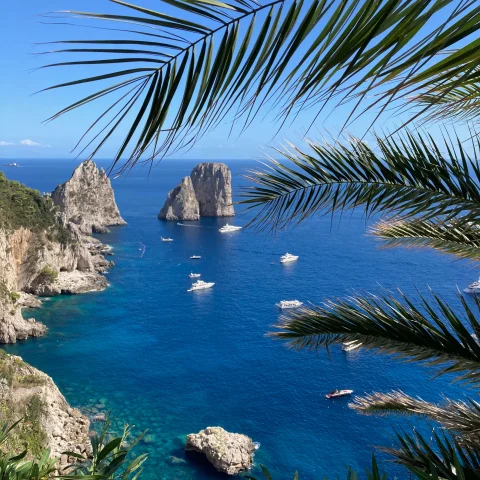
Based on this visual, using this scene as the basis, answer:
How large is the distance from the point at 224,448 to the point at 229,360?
32.6 ft

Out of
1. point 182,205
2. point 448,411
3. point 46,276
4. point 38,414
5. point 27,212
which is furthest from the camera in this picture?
point 182,205

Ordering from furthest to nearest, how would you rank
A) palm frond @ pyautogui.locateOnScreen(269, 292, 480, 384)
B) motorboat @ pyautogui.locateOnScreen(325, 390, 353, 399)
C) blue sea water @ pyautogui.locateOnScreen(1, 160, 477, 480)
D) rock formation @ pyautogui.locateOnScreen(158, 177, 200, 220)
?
1. rock formation @ pyautogui.locateOnScreen(158, 177, 200, 220)
2. motorboat @ pyautogui.locateOnScreen(325, 390, 353, 399)
3. blue sea water @ pyautogui.locateOnScreen(1, 160, 477, 480)
4. palm frond @ pyautogui.locateOnScreen(269, 292, 480, 384)

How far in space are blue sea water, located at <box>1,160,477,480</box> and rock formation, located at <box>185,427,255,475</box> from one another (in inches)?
21.8

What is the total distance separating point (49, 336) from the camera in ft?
99.8

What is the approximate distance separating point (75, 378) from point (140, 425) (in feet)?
19.5

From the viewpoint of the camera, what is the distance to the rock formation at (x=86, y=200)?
6444cm

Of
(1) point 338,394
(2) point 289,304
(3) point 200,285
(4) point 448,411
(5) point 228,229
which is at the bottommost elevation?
(1) point 338,394

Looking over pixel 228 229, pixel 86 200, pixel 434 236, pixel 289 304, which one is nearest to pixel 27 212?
pixel 289 304

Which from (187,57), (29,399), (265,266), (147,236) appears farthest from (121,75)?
(147,236)

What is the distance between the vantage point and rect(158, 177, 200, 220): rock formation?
3024 inches

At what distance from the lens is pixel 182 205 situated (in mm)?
76875

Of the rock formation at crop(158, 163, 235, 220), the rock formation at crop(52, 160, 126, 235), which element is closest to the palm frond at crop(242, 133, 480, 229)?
the rock formation at crop(52, 160, 126, 235)

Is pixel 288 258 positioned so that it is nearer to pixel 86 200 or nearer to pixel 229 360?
pixel 229 360

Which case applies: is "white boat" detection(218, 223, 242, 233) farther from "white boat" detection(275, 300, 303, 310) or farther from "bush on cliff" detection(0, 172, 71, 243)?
"white boat" detection(275, 300, 303, 310)
